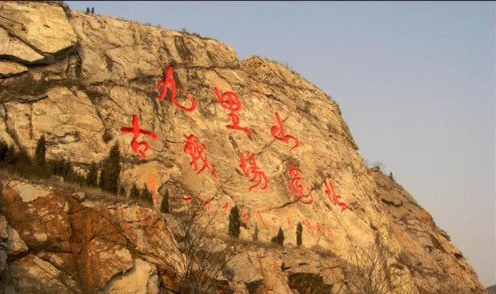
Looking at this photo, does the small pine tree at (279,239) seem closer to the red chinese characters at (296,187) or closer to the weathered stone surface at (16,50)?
the red chinese characters at (296,187)

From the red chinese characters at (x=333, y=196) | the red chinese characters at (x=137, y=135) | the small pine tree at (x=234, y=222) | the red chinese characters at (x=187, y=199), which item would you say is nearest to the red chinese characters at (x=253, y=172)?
the small pine tree at (x=234, y=222)

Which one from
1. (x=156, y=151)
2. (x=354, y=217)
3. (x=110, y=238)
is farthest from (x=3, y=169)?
(x=354, y=217)

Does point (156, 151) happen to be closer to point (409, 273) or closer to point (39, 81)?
point (39, 81)

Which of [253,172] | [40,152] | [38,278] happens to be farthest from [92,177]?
[253,172]

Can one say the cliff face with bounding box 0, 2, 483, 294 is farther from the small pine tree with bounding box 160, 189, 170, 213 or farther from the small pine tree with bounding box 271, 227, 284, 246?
the small pine tree with bounding box 160, 189, 170, 213

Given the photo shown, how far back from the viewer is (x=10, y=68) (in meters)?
23.9

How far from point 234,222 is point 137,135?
5.60 metres

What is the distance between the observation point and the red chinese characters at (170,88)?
27.8 meters

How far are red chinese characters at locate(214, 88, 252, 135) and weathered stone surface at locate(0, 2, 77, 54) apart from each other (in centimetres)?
750

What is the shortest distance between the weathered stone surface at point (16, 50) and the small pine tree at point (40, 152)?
13.1ft

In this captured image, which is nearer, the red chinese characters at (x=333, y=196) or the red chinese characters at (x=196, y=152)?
the red chinese characters at (x=196, y=152)

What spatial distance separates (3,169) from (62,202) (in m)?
2.48

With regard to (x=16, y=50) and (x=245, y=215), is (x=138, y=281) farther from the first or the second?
(x=16, y=50)

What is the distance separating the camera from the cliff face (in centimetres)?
1870
